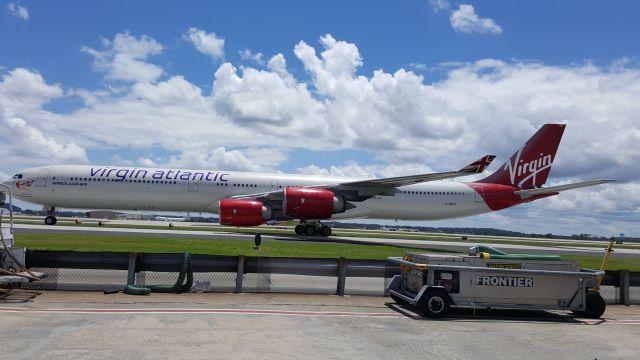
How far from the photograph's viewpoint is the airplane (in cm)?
3234

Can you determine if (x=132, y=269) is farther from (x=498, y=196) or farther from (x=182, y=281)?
(x=498, y=196)

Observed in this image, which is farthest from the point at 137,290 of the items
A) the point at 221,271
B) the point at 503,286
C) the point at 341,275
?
the point at 503,286

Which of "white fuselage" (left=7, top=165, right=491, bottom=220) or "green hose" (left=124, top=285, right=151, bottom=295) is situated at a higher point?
"white fuselage" (left=7, top=165, right=491, bottom=220)

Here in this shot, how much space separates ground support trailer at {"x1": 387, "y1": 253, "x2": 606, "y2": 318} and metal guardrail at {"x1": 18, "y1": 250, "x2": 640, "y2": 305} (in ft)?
6.73

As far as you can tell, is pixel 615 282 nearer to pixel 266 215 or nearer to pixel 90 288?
pixel 90 288

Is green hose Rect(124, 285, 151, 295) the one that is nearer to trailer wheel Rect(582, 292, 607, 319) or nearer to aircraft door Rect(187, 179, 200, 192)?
trailer wheel Rect(582, 292, 607, 319)

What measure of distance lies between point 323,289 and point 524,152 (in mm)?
30176

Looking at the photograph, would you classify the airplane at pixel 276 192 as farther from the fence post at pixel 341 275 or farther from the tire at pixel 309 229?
the fence post at pixel 341 275

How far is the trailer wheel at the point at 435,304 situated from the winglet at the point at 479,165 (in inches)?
773

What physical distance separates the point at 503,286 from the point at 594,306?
2.07 meters

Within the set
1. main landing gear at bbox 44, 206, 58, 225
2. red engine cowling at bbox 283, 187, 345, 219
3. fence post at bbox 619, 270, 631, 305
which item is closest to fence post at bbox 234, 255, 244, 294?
fence post at bbox 619, 270, 631, 305

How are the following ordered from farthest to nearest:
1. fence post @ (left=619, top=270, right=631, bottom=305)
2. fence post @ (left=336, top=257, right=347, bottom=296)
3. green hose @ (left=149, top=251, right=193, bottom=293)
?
fence post @ (left=619, top=270, right=631, bottom=305) < fence post @ (left=336, top=257, right=347, bottom=296) < green hose @ (left=149, top=251, right=193, bottom=293)

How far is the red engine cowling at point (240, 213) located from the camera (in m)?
30.5

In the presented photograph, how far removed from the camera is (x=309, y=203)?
32188 millimetres
